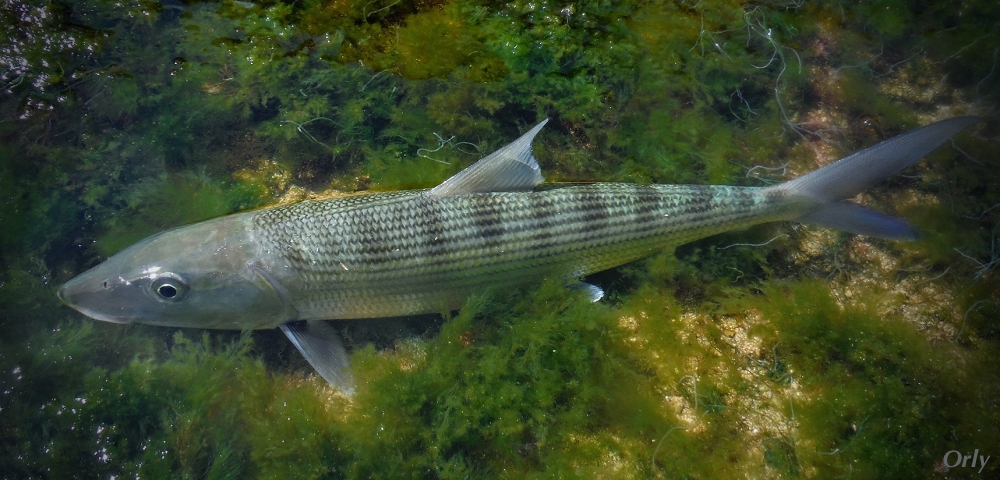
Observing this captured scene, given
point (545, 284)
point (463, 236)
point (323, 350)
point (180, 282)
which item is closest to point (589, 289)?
point (545, 284)

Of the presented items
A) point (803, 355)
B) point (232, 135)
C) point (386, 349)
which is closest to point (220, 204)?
point (232, 135)

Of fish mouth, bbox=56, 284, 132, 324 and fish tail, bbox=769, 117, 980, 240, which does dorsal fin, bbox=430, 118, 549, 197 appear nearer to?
fish tail, bbox=769, 117, 980, 240

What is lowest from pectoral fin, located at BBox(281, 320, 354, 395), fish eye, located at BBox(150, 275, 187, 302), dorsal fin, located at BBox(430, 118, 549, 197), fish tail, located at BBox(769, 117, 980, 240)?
pectoral fin, located at BBox(281, 320, 354, 395)

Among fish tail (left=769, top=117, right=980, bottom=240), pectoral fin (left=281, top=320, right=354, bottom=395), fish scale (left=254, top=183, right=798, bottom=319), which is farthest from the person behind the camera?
pectoral fin (left=281, top=320, right=354, bottom=395)

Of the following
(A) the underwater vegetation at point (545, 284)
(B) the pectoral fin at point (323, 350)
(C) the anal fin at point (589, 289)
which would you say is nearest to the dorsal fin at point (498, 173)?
(A) the underwater vegetation at point (545, 284)

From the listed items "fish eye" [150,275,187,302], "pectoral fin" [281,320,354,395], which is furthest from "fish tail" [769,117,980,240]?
"fish eye" [150,275,187,302]

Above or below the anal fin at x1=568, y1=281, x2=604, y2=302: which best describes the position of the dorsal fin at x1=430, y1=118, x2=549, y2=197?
above

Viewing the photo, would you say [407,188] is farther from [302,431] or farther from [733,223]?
[733,223]

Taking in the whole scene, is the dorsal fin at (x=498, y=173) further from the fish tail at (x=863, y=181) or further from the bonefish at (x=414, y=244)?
the fish tail at (x=863, y=181)

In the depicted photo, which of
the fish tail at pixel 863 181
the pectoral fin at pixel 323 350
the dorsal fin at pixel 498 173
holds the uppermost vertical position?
the dorsal fin at pixel 498 173
